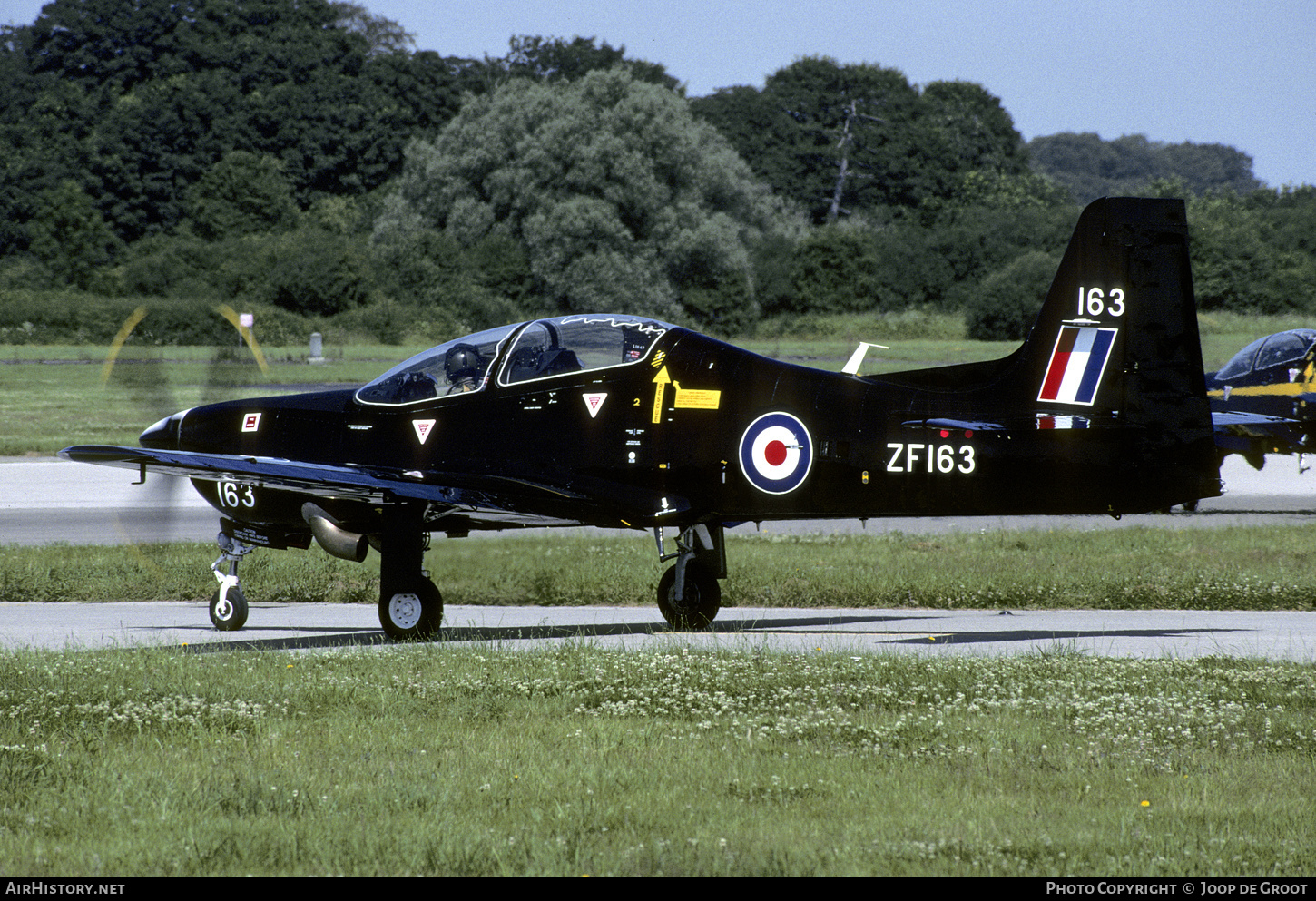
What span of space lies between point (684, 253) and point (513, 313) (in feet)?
26.0

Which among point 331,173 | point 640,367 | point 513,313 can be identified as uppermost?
point 331,173

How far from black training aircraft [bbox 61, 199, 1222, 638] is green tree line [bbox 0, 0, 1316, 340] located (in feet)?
152

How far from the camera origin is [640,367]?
1226 centimetres

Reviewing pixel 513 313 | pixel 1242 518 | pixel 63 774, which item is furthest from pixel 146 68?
pixel 63 774

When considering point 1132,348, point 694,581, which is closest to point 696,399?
point 694,581

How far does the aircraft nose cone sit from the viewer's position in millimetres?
13328

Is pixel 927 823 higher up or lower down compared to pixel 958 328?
lower down

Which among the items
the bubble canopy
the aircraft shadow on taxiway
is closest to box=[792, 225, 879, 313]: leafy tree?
the aircraft shadow on taxiway

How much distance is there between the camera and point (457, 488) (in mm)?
11977

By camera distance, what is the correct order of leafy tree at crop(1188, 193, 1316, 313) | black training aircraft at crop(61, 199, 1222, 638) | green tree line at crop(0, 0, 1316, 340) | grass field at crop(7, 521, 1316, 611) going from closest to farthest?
black training aircraft at crop(61, 199, 1222, 638)
grass field at crop(7, 521, 1316, 611)
green tree line at crop(0, 0, 1316, 340)
leafy tree at crop(1188, 193, 1316, 313)

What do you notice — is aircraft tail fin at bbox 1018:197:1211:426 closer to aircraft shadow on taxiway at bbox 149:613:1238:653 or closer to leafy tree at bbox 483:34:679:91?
aircraft shadow on taxiway at bbox 149:613:1238:653

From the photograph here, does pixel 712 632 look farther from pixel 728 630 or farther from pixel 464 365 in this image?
pixel 464 365

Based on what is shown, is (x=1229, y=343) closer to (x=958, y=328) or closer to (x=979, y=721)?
(x=958, y=328)

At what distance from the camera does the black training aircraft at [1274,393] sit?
23625 millimetres
